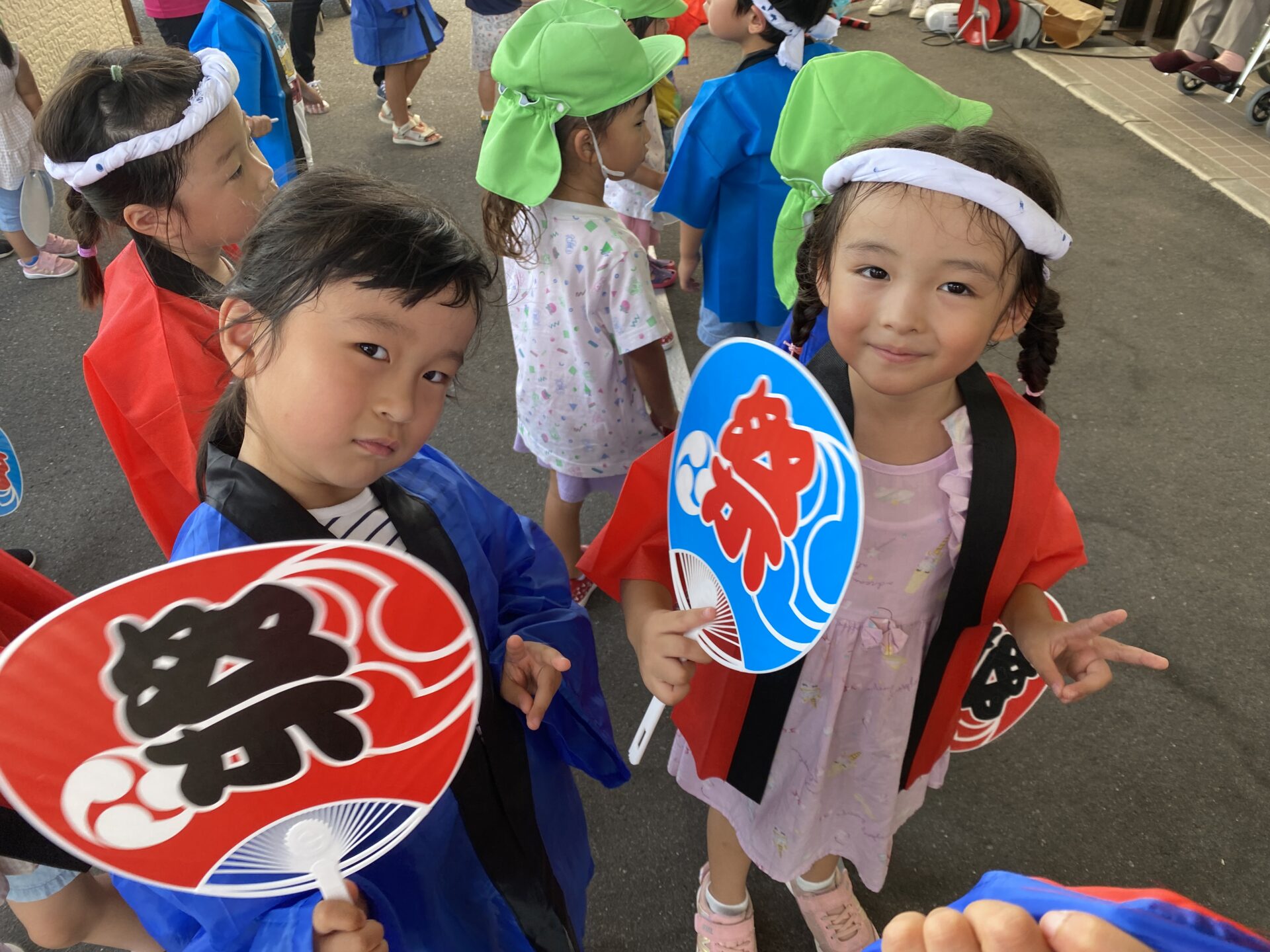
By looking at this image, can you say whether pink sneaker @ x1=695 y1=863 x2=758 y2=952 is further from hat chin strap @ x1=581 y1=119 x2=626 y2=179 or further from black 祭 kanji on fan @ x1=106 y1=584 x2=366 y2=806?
hat chin strap @ x1=581 y1=119 x2=626 y2=179

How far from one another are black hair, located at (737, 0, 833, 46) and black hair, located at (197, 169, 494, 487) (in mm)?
1427

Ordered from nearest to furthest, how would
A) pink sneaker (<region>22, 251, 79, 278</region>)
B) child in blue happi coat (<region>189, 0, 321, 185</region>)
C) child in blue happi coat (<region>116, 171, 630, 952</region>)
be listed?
child in blue happi coat (<region>116, 171, 630, 952</region>) → child in blue happi coat (<region>189, 0, 321, 185</region>) → pink sneaker (<region>22, 251, 79, 278</region>)

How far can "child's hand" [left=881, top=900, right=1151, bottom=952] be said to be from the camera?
1.40 feet

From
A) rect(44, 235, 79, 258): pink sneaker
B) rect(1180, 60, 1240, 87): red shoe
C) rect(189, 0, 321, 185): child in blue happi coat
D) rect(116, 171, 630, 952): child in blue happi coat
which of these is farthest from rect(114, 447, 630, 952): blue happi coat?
rect(1180, 60, 1240, 87): red shoe

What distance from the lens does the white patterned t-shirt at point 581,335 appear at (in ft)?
5.70

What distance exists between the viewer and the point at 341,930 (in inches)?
29.7

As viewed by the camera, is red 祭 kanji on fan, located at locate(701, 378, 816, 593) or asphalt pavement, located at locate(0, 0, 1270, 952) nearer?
red 祭 kanji on fan, located at locate(701, 378, 816, 593)

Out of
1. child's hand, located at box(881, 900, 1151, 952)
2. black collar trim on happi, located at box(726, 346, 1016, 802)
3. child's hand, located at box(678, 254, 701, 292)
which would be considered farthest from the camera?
child's hand, located at box(678, 254, 701, 292)

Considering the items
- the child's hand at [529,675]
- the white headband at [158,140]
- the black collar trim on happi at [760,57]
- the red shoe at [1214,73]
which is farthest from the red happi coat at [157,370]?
the red shoe at [1214,73]

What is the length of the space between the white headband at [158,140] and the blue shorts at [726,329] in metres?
1.27

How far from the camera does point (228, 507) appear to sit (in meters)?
0.87

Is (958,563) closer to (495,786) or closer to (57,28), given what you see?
(495,786)

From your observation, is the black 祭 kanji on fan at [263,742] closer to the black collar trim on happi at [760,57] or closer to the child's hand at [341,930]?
the child's hand at [341,930]

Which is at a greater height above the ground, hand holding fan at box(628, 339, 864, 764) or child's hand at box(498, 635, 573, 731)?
hand holding fan at box(628, 339, 864, 764)
